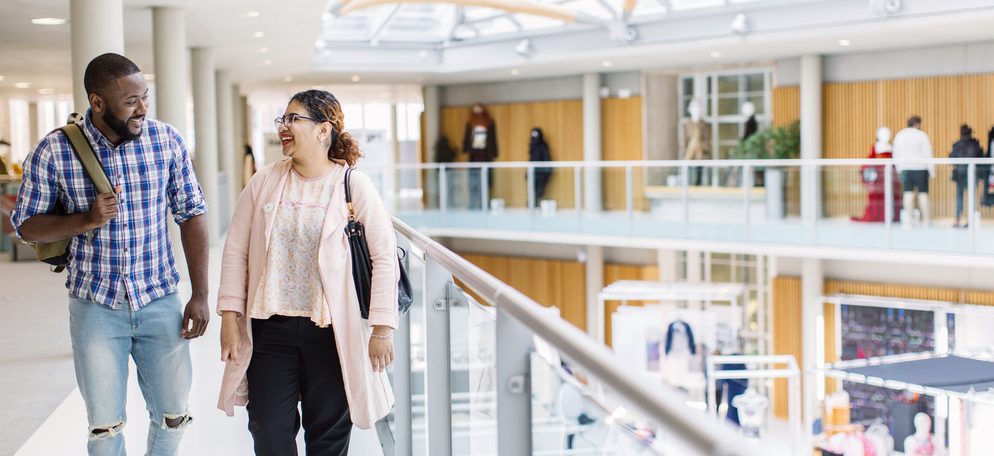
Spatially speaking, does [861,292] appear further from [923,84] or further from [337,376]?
[337,376]

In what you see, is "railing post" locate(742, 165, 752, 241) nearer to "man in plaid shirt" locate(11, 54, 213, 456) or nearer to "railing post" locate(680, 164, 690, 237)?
"railing post" locate(680, 164, 690, 237)

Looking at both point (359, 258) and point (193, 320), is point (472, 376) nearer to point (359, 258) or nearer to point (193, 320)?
point (359, 258)

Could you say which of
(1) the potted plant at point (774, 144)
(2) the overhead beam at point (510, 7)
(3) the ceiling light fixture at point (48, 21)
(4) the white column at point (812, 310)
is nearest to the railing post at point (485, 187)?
(2) the overhead beam at point (510, 7)

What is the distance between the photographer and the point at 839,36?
53.9ft

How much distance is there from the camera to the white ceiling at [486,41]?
13.2 meters

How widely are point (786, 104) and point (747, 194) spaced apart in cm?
501

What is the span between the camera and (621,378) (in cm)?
142

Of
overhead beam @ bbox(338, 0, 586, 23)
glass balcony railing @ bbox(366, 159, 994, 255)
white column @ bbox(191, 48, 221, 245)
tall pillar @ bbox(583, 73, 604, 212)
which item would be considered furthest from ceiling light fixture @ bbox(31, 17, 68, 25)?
tall pillar @ bbox(583, 73, 604, 212)

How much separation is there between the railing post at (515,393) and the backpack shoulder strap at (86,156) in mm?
1557

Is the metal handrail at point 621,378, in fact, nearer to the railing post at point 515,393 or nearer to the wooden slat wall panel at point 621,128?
the railing post at point 515,393

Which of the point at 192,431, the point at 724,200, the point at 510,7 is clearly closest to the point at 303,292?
the point at 192,431

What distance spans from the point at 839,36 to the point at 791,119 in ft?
11.6

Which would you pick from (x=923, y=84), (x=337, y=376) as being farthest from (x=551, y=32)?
(x=337, y=376)

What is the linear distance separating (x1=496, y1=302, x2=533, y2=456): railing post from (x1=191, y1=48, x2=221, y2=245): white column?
1314cm
